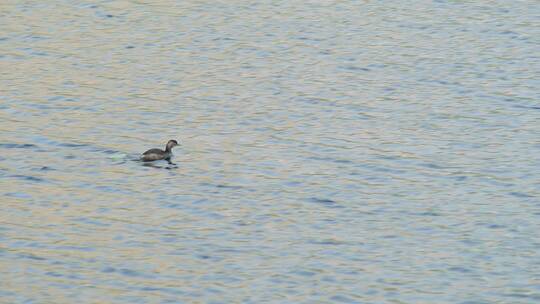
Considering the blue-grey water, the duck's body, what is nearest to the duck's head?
the duck's body

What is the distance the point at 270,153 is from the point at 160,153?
2644 millimetres

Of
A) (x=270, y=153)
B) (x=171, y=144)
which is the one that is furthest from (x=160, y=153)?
(x=270, y=153)

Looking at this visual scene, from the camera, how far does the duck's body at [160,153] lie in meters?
27.4

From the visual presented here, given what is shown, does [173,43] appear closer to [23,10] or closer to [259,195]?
[23,10]

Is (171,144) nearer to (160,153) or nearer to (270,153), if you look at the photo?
(160,153)

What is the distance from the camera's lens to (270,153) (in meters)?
28.6

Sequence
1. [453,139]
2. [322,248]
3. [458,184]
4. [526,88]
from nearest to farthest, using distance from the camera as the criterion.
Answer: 1. [322,248]
2. [458,184]
3. [453,139]
4. [526,88]

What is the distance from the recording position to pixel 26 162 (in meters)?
27.6

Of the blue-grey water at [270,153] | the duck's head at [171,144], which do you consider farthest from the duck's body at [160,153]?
the blue-grey water at [270,153]

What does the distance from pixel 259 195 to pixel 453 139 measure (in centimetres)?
608

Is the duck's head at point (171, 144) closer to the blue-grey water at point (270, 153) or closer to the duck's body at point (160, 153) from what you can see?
the duck's body at point (160, 153)

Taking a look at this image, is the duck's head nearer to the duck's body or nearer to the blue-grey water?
the duck's body

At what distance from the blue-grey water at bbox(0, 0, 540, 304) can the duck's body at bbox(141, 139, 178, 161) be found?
0.24 m

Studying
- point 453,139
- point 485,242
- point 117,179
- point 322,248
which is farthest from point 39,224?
point 453,139
